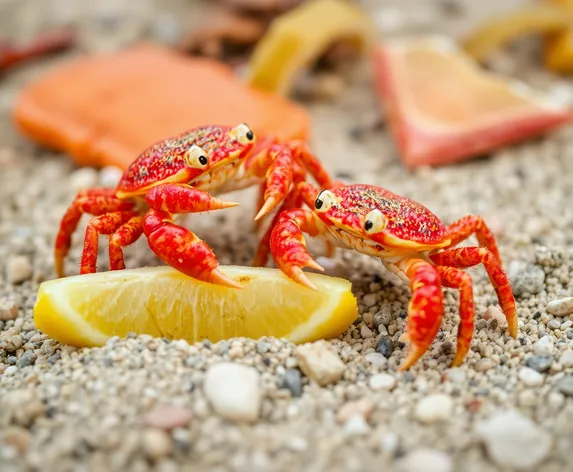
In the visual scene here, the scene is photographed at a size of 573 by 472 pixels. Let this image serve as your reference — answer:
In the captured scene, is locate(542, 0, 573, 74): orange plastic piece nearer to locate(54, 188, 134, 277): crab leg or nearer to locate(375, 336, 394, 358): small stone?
locate(375, 336, 394, 358): small stone

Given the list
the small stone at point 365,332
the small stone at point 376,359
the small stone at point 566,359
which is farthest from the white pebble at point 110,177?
the small stone at point 566,359

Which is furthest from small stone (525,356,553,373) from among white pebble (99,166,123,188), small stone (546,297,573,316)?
white pebble (99,166,123,188)

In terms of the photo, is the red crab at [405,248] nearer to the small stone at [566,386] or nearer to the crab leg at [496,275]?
the crab leg at [496,275]

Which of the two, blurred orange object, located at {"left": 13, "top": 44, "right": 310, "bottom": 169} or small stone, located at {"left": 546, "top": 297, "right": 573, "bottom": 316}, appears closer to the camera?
small stone, located at {"left": 546, "top": 297, "right": 573, "bottom": 316}

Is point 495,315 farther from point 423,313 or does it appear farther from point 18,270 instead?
point 18,270

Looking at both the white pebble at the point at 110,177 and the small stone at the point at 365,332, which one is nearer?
the small stone at the point at 365,332

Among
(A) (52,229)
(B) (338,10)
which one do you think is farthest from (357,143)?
(A) (52,229)
